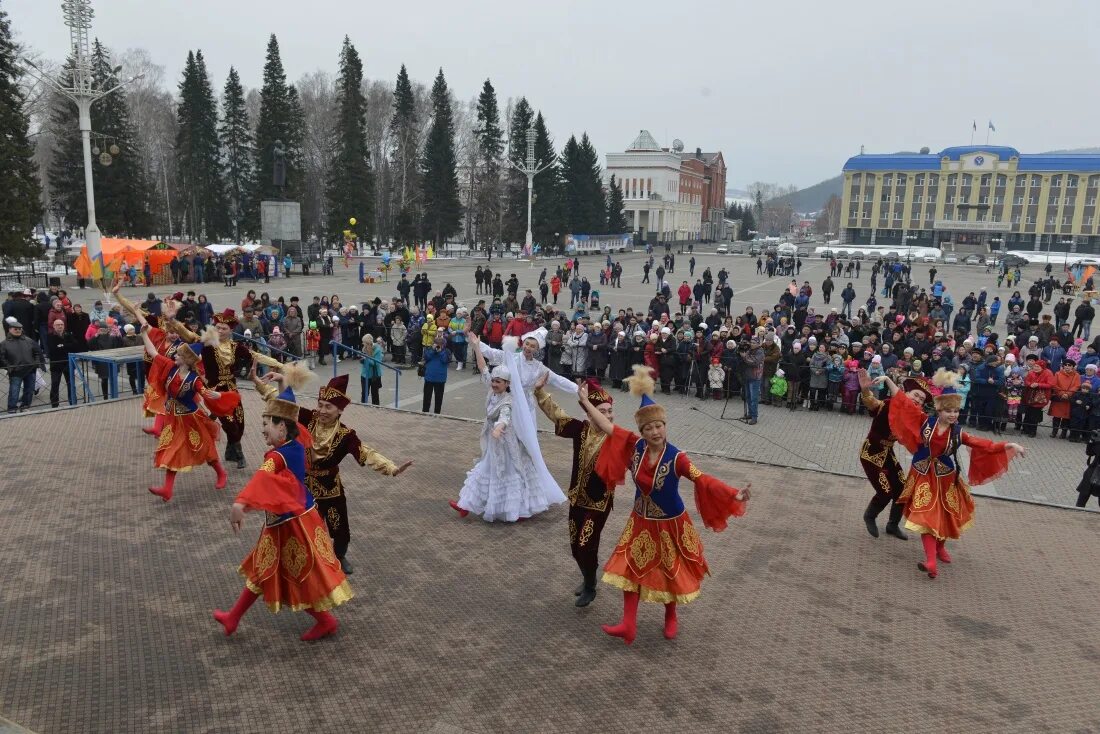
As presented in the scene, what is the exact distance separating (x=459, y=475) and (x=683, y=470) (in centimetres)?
430

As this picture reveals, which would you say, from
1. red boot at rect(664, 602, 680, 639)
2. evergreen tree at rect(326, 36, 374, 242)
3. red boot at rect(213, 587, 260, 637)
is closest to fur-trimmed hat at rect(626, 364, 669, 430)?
red boot at rect(664, 602, 680, 639)

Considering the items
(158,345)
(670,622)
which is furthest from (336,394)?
(158,345)

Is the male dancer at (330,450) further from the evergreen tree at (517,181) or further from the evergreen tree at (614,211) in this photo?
the evergreen tree at (614,211)

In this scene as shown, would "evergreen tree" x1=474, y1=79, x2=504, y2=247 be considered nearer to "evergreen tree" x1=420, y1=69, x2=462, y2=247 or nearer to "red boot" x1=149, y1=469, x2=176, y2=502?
"evergreen tree" x1=420, y1=69, x2=462, y2=247

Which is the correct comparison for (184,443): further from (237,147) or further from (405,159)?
(405,159)

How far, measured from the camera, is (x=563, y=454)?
10148 millimetres

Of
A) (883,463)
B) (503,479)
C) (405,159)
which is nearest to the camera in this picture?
(883,463)

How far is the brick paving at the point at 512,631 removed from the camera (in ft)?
15.0

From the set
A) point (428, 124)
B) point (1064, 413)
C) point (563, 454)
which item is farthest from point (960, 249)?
point (563, 454)

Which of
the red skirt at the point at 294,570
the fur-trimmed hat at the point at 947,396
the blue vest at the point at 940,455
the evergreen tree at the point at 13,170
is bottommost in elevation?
the red skirt at the point at 294,570

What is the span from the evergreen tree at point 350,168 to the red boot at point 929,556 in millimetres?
52854

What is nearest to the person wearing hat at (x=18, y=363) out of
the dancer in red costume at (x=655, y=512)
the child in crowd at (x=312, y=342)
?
the child in crowd at (x=312, y=342)

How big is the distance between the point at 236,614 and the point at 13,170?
33.7 meters

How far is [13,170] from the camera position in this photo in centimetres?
3081
